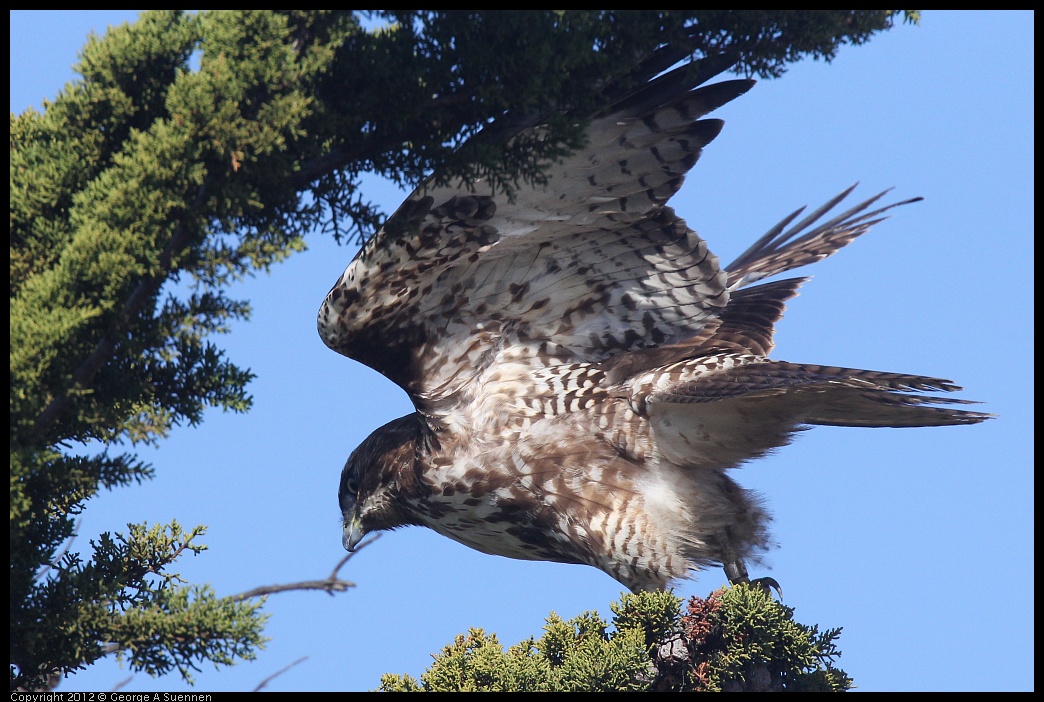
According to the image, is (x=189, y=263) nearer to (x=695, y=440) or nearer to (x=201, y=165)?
(x=201, y=165)

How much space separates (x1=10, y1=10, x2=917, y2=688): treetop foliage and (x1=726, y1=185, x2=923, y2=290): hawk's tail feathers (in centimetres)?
291

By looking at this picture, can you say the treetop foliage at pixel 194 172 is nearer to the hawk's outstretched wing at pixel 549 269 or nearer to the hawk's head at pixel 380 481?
the hawk's outstretched wing at pixel 549 269

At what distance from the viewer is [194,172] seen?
3.94 m

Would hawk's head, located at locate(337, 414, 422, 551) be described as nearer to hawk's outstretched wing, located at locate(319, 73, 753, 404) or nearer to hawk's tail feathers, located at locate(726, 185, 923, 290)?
hawk's outstretched wing, located at locate(319, 73, 753, 404)

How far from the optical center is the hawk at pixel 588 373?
508 centimetres

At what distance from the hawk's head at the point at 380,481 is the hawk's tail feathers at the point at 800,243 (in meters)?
2.57

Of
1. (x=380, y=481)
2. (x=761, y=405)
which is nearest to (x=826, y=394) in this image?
(x=761, y=405)

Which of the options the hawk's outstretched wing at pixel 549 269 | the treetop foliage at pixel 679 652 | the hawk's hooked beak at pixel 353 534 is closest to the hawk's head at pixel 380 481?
the hawk's hooked beak at pixel 353 534

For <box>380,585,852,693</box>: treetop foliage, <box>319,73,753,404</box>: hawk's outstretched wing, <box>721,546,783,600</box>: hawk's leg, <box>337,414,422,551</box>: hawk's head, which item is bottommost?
<box>380,585,852,693</box>: treetop foliage

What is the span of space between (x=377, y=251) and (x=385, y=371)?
1.02m

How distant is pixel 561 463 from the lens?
5699 millimetres

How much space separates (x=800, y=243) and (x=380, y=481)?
3584 millimetres

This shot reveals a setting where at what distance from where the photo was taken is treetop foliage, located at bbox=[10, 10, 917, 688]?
391 cm

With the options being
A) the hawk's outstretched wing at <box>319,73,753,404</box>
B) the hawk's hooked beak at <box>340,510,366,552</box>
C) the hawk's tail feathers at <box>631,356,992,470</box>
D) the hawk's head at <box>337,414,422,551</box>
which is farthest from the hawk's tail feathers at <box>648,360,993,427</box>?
the hawk's hooked beak at <box>340,510,366,552</box>
